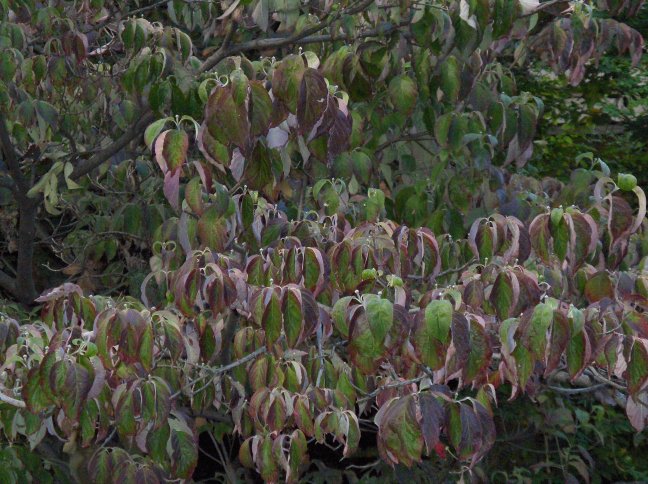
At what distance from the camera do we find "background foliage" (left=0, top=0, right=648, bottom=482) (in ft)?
8.50

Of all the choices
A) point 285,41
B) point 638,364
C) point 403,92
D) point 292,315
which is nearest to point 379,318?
point 292,315

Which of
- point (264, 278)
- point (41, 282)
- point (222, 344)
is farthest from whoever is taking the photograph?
point (41, 282)

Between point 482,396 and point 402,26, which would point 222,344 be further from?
point 402,26

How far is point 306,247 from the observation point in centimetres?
285

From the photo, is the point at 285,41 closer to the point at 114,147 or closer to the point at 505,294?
the point at 114,147

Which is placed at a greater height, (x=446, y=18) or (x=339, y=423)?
(x=446, y=18)

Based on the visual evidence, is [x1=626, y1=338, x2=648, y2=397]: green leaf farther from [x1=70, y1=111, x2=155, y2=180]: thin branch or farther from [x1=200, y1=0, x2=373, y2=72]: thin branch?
[x1=70, y1=111, x2=155, y2=180]: thin branch

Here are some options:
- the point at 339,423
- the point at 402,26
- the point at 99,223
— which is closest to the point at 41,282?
Result: the point at 99,223

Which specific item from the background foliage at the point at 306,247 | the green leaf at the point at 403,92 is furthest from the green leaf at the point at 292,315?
the green leaf at the point at 403,92

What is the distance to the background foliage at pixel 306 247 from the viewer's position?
102 inches

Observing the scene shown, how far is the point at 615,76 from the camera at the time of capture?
267 inches

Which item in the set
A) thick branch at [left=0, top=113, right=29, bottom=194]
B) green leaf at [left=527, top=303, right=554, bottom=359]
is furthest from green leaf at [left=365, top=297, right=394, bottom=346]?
thick branch at [left=0, top=113, right=29, bottom=194]

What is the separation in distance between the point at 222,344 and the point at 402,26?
1.27 metres

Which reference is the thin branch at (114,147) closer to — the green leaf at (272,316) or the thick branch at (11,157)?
the thick branch at (11,157)
